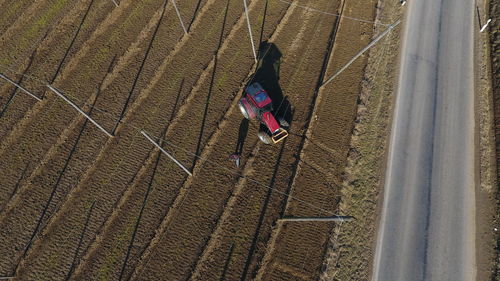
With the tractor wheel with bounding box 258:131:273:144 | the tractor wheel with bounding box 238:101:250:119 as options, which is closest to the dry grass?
the tractor wheel with bounding box 258:131:273:144

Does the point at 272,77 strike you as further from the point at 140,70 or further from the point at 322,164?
the point at 140,70

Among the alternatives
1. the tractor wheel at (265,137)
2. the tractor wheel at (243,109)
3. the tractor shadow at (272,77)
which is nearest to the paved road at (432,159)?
the tractor shadow at (272,77)

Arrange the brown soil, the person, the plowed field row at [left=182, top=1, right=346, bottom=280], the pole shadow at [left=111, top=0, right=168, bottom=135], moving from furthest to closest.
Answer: the pole shadow at [left=111, top=0, right=168, bottom=135]
the person
the plowed field row at [left=182, top=1, right=346, bottom=280]
the brown soil

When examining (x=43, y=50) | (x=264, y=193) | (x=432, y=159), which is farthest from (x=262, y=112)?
(x=43, y=50)

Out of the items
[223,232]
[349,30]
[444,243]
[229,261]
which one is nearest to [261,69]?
[349,30]

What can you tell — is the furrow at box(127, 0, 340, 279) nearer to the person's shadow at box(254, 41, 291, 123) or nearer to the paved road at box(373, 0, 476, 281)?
the person's shadow at box(254, 41, 291, 123)

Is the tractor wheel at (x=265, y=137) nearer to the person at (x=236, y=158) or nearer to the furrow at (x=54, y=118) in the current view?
the person at (x=236, y=158)
